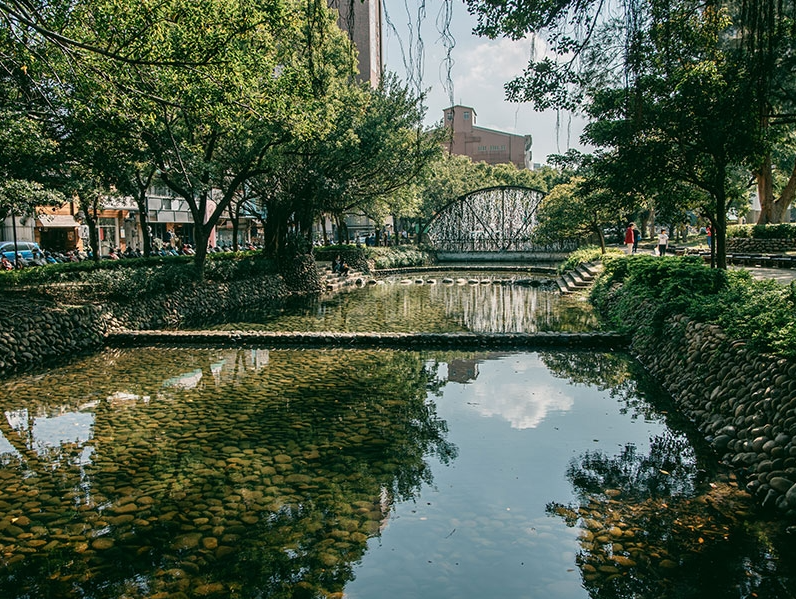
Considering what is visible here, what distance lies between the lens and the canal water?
14.7ft

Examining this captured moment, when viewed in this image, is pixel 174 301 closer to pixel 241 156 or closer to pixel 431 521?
pixel 241 156

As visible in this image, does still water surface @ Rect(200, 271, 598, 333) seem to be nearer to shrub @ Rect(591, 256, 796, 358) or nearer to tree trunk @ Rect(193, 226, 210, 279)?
shrub @ Rect(591, 256, 796, 358)

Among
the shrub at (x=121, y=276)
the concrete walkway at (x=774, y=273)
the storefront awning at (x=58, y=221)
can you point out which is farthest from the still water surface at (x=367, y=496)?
the storefront awning at (x=58, y=221)

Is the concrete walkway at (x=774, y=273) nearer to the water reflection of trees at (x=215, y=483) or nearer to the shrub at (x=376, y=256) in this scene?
the water reflection of trees at (x=215, y=483)

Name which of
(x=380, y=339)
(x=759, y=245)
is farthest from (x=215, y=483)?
(x=759, y=245)

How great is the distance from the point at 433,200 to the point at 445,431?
44618 mm

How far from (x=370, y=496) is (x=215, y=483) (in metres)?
1.62

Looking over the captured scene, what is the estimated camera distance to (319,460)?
22.3 ft

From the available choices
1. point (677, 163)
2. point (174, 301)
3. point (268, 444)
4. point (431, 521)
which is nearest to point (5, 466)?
point (268, 444)

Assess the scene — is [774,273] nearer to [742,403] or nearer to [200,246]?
[742,403]

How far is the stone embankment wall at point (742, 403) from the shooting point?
5.64 metres

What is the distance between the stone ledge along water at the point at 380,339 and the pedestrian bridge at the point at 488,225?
33.4m

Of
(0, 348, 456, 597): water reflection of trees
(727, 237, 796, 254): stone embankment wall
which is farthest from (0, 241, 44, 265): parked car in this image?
(727, 237, 796, 254): stone embankment wall

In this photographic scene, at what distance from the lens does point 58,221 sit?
33.0 metres
